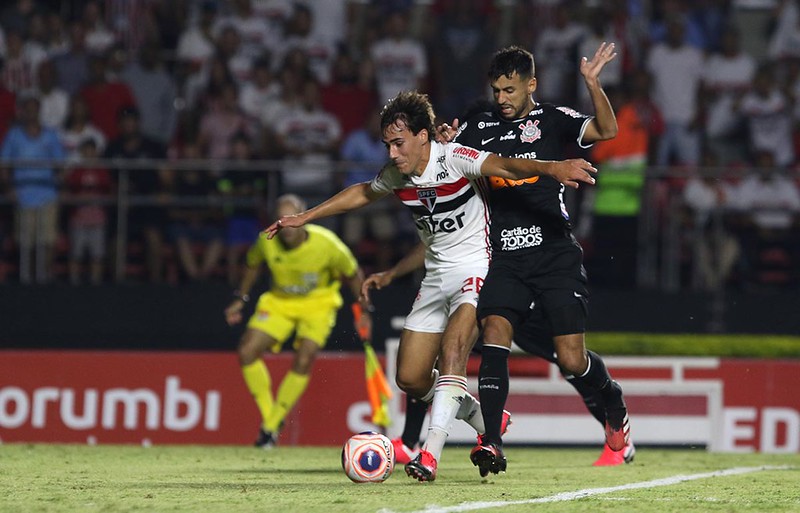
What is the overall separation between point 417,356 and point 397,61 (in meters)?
7.97

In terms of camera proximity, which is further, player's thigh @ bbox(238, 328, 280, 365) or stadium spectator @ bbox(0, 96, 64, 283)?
stadium spectator @ bbox(0, 96, 64, 283)

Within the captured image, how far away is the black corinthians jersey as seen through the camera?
8461 millimetres

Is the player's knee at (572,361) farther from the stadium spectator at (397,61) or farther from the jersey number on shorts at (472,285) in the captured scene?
the stadium spectator at (397,61)

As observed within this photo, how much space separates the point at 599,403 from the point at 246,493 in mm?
3658

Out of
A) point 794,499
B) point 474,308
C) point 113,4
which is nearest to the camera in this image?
point 794,499

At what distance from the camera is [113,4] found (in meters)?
16.8

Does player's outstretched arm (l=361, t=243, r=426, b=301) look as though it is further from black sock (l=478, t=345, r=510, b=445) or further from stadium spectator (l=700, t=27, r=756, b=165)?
stadium spectator (l=700, t=27, r=756, b=165)

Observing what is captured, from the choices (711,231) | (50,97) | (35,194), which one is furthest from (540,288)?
(50,97)

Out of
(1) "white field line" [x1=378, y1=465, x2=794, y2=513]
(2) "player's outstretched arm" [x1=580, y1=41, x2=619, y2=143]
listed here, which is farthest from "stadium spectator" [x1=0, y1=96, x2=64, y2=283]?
(2) "player's outstretched arm" [x1=580, y1=41, x2=619, y2=143]

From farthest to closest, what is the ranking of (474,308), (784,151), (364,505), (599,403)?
1. (784,151)
2. (599,403)
3. (474,308)
4. (364,505)

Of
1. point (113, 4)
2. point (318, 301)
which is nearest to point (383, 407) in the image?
point (318, 301)

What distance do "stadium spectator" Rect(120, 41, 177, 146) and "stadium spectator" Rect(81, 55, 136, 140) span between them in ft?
0.42

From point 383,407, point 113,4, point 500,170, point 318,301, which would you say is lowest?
point 383,407

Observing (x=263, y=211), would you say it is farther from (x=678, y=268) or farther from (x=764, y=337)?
(x=764, y=337)
